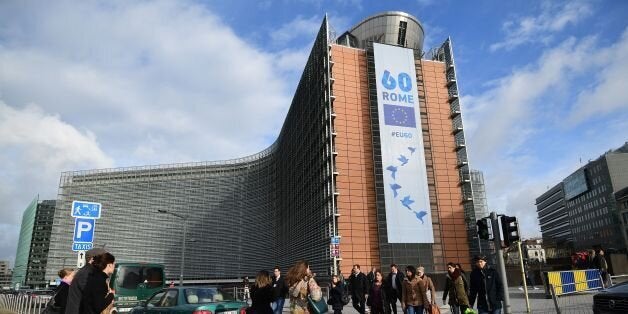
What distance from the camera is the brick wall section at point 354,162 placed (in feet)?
132

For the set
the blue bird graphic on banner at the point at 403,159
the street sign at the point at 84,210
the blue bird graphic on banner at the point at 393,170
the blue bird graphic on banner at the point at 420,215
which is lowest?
the street sign at the point at 84,210

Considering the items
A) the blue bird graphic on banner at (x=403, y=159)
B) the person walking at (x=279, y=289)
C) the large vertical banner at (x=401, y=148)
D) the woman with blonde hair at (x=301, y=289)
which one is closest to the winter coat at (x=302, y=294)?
the woman with blonde hair at (x=301, y=289)

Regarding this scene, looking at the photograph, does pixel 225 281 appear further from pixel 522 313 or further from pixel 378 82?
pixel 522 313

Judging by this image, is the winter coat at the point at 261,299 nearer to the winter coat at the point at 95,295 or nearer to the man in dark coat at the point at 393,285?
the winter coat at the point at 95,295

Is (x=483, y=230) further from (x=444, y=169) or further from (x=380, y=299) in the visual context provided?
(x=444, y=169)

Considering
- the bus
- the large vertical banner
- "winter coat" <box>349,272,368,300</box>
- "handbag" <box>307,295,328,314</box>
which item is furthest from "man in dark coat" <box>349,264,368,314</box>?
the large vertical banner

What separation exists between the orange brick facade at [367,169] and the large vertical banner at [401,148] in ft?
5.77

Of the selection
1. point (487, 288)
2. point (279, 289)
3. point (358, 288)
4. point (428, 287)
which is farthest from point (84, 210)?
point (487, 288)

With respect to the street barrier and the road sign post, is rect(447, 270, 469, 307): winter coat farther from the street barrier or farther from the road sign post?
the road sign post

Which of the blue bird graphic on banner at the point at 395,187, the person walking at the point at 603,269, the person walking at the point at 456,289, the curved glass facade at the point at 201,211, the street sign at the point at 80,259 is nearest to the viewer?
the person walking at the point at 456,289

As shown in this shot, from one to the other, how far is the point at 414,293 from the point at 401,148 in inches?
1310

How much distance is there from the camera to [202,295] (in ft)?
32.7

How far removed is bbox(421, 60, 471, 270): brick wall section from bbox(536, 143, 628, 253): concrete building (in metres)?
56.6

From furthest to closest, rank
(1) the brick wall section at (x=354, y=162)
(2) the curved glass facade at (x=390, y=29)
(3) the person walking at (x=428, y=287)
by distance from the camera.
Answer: (2) the curved glass facade at (x=390, y=29) < (1) the brick wall section at (x=354, y=162) < (3) the person walking at (x=428, y=287)
